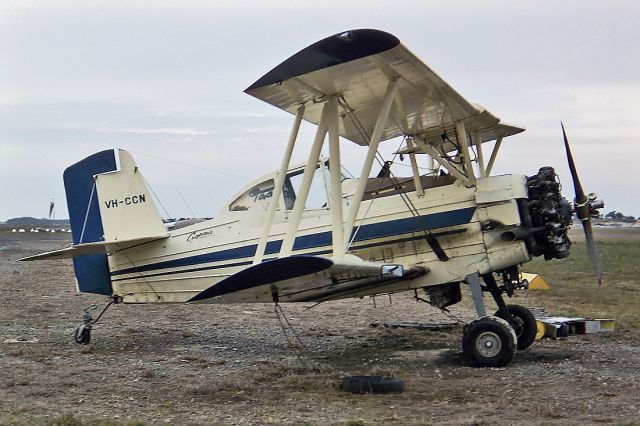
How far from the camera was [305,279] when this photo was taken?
7.83 meters

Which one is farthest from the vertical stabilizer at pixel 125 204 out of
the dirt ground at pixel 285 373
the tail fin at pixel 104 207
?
the dirt ground at pixel 285 373

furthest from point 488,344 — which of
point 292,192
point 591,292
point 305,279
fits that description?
point 591,292

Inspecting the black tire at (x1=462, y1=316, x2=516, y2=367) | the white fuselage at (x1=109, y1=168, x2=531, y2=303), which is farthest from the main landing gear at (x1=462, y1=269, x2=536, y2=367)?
the white fuselage at (x1=109, y1=168, x2=531, y2=303)

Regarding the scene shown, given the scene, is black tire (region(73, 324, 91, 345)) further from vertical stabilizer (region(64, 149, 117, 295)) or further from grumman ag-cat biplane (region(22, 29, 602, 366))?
vertical stabilizer (region(64, 149, 117, 295))

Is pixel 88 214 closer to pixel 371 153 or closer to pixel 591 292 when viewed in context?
pixel 371 153

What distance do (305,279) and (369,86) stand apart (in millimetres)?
2344

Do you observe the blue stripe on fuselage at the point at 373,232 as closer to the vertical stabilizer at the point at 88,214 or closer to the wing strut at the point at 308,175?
the wing strut at the point at 308,175

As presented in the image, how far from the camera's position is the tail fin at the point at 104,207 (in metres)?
10.8

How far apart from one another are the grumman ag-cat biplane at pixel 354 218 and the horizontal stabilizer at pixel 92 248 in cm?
3

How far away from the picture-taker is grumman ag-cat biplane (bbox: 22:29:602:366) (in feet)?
26.0

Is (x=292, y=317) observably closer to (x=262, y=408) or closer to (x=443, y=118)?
(x=443, y=118)

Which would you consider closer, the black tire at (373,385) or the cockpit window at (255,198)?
the black tire at (373,385)

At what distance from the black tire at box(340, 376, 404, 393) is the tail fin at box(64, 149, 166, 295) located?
15.6 feet

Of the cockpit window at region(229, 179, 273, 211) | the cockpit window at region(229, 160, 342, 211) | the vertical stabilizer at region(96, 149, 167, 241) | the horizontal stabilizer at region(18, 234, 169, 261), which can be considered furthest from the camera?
the vertical stabilizer at region(96, 149, 167, 241)
